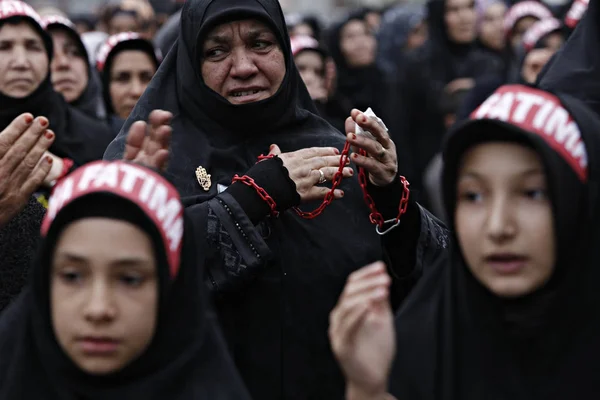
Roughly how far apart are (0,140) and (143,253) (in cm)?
116

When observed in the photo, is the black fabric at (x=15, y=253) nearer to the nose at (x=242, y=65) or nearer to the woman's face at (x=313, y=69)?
the nose at (x=242, y=65)

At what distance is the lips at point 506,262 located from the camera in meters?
2.88

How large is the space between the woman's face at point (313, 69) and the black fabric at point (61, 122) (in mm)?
1954

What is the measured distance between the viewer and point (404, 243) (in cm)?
407

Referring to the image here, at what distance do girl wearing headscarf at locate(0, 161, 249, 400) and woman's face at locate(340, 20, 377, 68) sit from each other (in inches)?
305

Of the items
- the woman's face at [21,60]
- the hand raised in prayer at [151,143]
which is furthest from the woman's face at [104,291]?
the woman's face at [21,60]

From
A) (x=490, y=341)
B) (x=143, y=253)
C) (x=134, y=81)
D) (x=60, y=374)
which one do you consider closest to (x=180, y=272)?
(x=143, y=253)

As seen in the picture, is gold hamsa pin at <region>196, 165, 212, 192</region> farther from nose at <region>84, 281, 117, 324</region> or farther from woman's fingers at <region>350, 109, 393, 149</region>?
nose at <region>84, 281, 117, 324</region>

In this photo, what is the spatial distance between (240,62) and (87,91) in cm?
334

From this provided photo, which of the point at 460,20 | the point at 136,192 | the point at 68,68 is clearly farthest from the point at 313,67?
the point at 136,192

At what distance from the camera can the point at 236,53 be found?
426 cm

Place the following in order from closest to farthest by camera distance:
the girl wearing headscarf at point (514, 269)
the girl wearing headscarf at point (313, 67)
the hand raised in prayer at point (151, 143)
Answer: the girl wearing headscarf at point (514, 269), the hand raised in prayer at point (151, 143), the girl wearing headscarf at point (313, 67)

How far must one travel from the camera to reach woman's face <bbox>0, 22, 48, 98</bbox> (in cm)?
569

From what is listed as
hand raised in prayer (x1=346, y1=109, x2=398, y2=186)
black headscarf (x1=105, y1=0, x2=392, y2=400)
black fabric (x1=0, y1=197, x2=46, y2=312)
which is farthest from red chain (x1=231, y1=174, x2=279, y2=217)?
black fabric (x1=0, y1=197, x2=46, y2=312)
